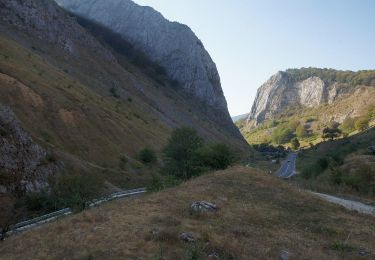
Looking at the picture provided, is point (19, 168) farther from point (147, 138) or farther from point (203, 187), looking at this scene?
point (147, 138)

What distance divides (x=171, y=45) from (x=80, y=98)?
8874 centimetres

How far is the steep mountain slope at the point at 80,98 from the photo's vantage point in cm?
4631

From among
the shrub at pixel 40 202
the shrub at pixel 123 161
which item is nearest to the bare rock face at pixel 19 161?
the shrub at pixel 40 202

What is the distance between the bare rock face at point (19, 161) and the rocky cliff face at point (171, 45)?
104631 mm

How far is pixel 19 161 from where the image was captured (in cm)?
3353

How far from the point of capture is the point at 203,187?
90.2ft

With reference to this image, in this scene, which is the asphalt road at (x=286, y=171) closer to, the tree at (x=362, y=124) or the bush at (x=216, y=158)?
the bush at (x=216, y=158)

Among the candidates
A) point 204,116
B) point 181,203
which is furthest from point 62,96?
point 204,116

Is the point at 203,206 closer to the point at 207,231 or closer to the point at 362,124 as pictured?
the point at 207,231

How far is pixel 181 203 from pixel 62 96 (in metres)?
37.5

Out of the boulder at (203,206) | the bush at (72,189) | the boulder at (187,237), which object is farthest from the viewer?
the bush at (72,189)

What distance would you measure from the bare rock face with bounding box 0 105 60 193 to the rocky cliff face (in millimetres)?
104631

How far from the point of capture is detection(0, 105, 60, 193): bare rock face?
3192 centimetres

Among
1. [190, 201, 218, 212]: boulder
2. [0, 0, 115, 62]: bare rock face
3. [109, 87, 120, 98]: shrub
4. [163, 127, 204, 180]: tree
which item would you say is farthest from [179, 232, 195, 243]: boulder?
[109, 87, 120, 98]: shrub
